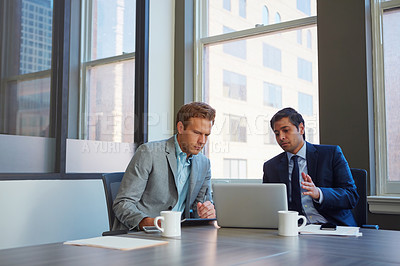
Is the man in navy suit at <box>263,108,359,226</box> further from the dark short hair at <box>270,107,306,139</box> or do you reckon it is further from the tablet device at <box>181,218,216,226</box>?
the tablet device at <box>181,218,216,226</box>

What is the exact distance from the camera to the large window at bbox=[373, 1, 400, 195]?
3.17m

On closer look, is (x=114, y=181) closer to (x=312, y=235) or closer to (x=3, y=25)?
(x=312, y=235)

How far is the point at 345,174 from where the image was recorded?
249 centimetres

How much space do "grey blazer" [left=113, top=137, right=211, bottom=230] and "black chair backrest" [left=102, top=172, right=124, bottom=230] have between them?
44 mm

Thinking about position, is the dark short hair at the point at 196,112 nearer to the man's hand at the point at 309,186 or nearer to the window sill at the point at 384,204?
the man's hand at the point at 309,186

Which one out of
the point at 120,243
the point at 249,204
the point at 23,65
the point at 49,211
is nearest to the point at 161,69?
the point at 23,65

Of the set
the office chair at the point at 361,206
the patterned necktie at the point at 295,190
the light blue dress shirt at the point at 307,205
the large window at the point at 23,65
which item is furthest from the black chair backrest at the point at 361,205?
the large window at the point at 23,65

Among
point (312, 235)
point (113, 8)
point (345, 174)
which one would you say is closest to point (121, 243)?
point (312, 235)

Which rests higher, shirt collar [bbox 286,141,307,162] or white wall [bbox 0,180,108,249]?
shirt collar [bbox 286,141,307,162]

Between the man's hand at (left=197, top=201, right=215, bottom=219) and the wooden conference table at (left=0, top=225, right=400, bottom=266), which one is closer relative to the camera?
the wooden conference table at (left=0, top=225, right=400, bottom=266)

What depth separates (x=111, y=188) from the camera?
2.47 meters

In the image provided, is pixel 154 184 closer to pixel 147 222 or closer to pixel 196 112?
pixel 147 222

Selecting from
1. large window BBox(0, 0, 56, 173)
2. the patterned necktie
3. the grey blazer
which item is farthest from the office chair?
large window BBox(0, 0, 56, 173)

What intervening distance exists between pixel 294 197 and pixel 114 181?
1.04m
